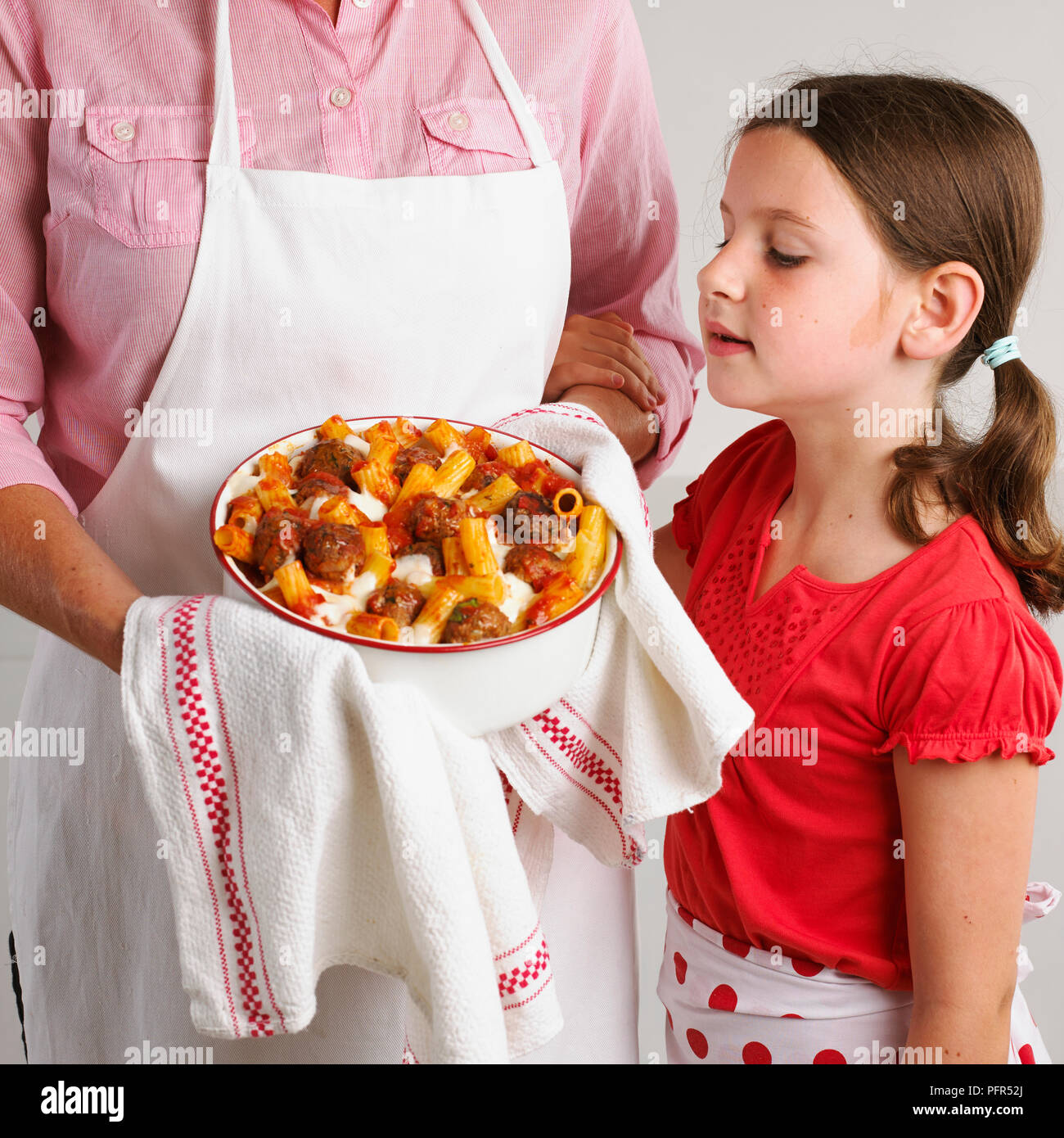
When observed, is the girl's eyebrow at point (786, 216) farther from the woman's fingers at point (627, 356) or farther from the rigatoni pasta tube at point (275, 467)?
the rigatoni pasta tube at point (275, 467)

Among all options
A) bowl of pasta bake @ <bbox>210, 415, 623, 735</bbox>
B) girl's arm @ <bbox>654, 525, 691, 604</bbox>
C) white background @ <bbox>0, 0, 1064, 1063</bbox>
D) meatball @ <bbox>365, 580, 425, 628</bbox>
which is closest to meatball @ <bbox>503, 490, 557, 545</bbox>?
bowl of pasta bake @ <bbox>210, 415, 623, 735</bbox>

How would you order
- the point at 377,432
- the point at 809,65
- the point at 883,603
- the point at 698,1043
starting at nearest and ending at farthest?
the point at 377,432, the point at 883,603, the point at 698,1043, the point at 809,65

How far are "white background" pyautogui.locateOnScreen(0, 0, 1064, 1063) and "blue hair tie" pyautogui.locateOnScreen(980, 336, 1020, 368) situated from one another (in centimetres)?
102

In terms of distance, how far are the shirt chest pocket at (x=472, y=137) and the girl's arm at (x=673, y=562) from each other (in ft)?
1.59

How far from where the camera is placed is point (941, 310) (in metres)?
1.13

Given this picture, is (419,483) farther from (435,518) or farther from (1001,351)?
(1001,351)

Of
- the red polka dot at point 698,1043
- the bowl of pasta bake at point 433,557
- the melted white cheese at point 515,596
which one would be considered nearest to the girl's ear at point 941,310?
the bowl of pasta bake at point 433,557

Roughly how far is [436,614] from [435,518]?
101 millimetres

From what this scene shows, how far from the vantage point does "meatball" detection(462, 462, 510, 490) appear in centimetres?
96

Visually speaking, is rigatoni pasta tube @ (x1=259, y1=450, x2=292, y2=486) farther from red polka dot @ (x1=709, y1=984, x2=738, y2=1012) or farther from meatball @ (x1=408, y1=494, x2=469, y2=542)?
red polka dot @ (x1=709, y1=984, x2=738, y2=1012)

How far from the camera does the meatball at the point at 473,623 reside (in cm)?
81

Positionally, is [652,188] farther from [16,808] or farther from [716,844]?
[16,808]

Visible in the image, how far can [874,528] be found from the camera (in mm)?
1137

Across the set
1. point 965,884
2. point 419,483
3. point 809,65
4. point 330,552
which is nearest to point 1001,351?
point 965,884
